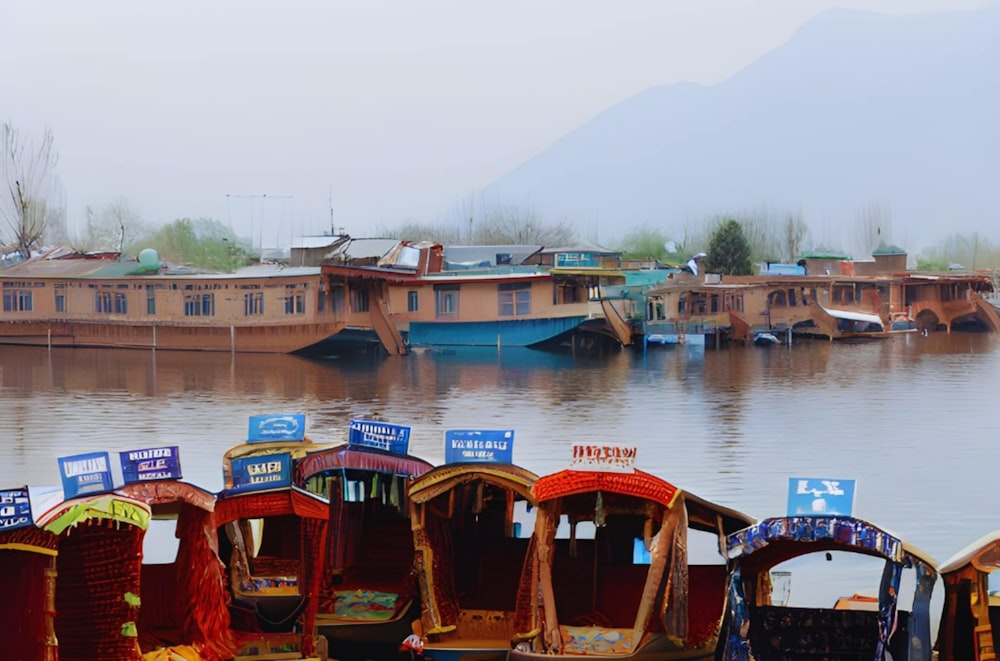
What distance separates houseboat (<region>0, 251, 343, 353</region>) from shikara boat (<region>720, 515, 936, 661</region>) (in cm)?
1931

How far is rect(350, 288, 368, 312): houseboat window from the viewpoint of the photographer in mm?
24344

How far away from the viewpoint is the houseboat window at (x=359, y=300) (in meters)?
24.3

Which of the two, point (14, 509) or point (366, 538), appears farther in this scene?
point (366, 538)

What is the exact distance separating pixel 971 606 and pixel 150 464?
329 centimetres

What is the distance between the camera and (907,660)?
484cm

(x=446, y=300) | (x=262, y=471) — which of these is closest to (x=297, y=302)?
(x=446, y=300)

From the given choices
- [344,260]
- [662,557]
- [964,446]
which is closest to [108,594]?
[662,557]

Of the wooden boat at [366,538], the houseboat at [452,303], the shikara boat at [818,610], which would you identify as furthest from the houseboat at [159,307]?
the shikara boat at [818,610]

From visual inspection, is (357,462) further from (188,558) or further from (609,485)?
(609,485)

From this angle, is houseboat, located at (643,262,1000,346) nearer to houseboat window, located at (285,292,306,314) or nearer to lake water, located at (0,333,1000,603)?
lake water, located at (0,333,1000,603)

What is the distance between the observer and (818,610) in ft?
16.6

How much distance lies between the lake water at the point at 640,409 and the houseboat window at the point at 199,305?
86 cm

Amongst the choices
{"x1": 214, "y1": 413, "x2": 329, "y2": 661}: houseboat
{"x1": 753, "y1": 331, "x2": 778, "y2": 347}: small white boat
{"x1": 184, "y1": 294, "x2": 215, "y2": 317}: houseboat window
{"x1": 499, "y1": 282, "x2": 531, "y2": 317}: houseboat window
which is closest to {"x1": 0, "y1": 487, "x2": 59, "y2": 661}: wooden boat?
{"x1": 214, "y1": 413, "x2": 329, "y2": 661}: houseboat

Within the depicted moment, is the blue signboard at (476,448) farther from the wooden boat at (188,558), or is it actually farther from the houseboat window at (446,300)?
the houseboat window at (446,300)
